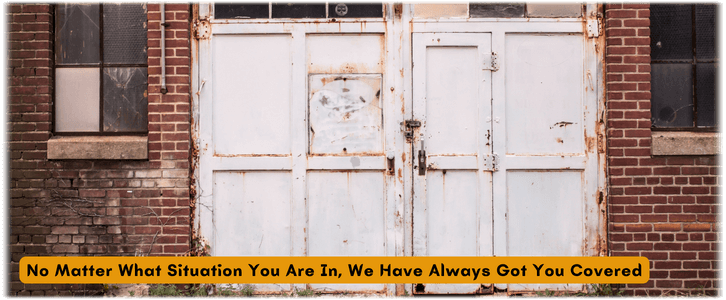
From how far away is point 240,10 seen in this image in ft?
11.5

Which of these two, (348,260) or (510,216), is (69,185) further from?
(510,216)

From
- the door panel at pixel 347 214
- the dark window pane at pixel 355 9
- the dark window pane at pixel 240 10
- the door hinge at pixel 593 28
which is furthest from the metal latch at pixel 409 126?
the door hinge at pixel 593 28

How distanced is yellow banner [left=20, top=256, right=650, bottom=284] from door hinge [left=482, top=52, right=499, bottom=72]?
59.4 inches

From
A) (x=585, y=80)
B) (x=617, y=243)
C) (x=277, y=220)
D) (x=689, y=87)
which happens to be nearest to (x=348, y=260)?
(x=277, y=220)

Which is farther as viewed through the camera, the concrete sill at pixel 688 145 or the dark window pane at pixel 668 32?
the dark window pane at pixel 668 32

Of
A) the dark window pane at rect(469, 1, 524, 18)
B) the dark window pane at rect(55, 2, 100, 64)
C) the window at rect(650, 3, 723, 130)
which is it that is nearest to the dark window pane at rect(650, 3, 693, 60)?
the window at rect(650, 3, 723, 130)

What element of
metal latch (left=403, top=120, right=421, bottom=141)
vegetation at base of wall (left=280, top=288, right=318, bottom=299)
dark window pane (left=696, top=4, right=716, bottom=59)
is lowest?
vegetation at base of wall (left=280, top=288, right=318, bottom=299)

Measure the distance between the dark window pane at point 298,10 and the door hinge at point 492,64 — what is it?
136 centimetres

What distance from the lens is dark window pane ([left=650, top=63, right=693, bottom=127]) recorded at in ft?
11.4

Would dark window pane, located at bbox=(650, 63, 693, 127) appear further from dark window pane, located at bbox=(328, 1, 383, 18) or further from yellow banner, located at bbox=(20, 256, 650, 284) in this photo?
dark window pane, located at bbox=(328, 1, 383, 18)

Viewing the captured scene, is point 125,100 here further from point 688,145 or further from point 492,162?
point 688,145

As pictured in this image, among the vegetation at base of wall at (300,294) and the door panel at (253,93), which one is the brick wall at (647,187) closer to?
the vegetation at base of wall at (300,294)

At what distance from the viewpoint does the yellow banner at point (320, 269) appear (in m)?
3.41

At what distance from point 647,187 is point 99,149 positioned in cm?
424
